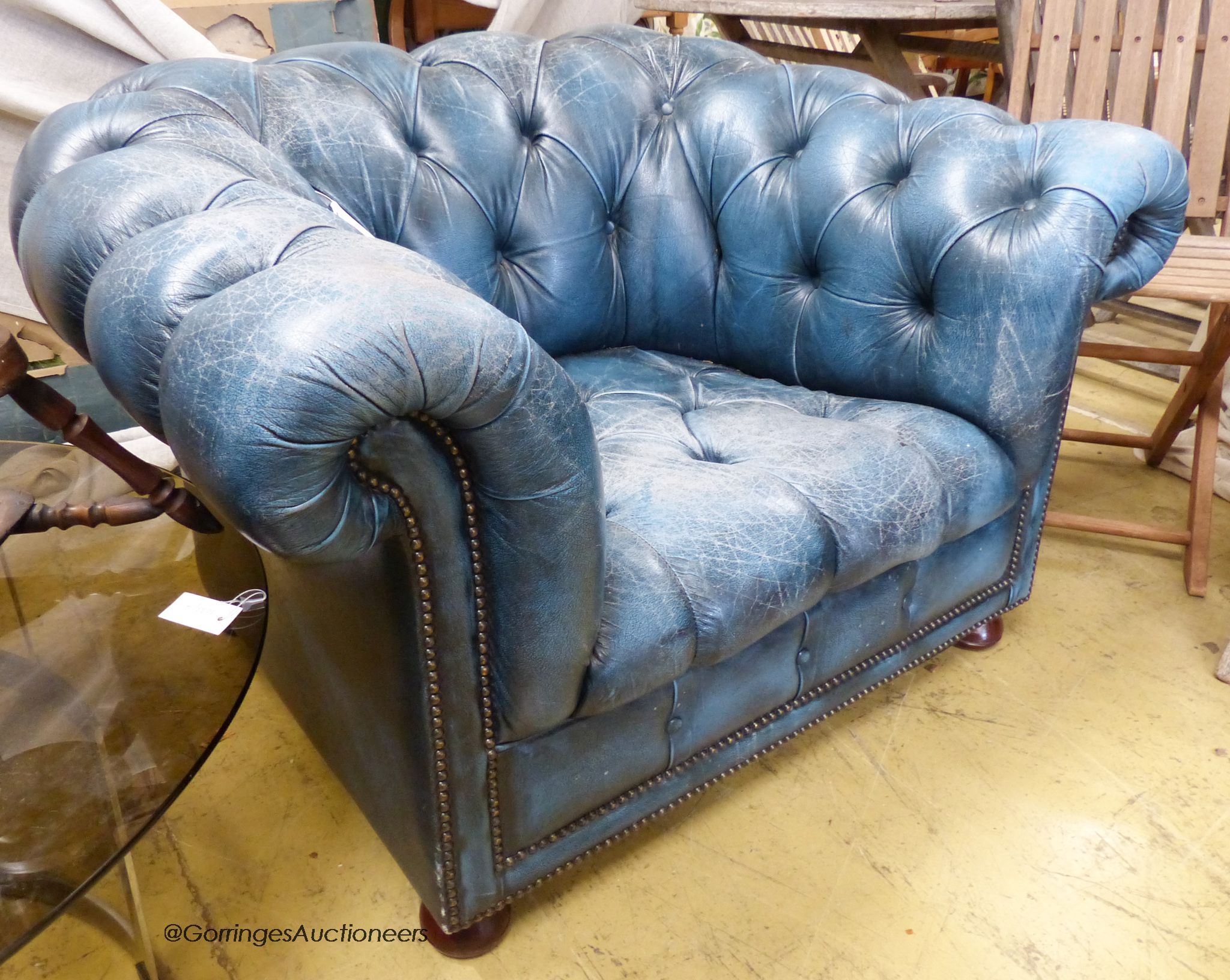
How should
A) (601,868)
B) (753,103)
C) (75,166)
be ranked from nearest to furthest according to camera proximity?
(75,166)
(601,868)
(753,103)

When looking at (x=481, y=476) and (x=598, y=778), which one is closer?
(x=481, y=476)

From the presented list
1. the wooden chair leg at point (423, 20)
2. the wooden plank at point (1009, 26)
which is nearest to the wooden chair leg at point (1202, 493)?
the wooden plank at point (1009, 26)

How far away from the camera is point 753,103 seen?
1446mm

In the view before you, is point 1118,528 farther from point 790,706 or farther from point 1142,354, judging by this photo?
point 790,706

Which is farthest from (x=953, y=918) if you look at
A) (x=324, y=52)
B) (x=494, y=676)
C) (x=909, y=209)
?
(x=324, y=52)

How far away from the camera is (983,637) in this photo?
1548mm

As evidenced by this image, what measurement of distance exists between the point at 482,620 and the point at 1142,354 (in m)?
1.54

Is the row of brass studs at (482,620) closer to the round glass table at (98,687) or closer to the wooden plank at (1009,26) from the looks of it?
the round glass table at (98,687)

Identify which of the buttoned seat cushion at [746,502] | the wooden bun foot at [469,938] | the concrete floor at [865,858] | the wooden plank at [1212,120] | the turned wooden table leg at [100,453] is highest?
the wooden plank at [1212,120]

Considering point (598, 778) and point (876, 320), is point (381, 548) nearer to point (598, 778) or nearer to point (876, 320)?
point (598, 778)

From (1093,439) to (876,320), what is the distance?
850 millimetres

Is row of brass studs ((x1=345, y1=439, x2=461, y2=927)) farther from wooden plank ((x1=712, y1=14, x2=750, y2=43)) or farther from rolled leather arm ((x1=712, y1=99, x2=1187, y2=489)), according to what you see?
wooden plank ((x1=712, y1=14, x2=750, y2=43))

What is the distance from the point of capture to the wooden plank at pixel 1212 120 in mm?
1736

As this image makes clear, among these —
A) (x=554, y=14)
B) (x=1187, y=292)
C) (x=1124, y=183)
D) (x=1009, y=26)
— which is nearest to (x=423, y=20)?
(x=554, y=14)
